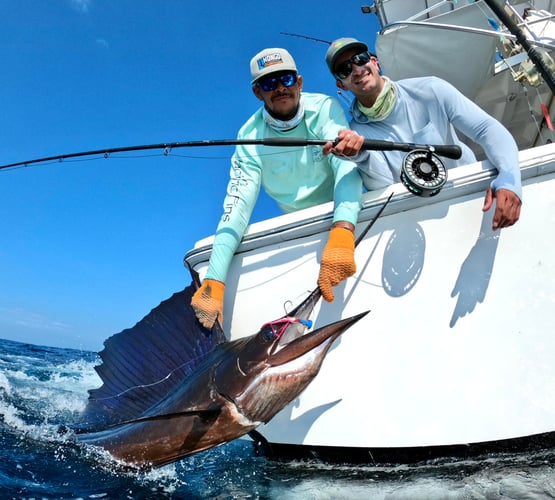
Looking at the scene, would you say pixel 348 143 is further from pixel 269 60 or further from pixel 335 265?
pixel 269 60

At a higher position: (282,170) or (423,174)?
(282,170)

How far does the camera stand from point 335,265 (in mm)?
1984

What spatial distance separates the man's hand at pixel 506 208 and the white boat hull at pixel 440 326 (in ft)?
0.46

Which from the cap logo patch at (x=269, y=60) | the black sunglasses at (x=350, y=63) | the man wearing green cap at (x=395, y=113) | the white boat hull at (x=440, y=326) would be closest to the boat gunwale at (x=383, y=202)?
the white boat hull at (x=440, y=326)

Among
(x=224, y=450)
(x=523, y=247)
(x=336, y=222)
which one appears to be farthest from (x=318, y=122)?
(x=224, y=450)

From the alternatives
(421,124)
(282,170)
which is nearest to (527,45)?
(421,124)

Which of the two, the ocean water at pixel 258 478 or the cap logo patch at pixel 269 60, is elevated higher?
the cap logo patch at pixel 269 60

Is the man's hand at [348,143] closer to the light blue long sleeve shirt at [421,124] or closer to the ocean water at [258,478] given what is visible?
the light blue long sleeve shirt at [421,124]

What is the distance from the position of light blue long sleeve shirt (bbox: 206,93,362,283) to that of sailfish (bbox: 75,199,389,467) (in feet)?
1.12

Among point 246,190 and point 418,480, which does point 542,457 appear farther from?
point 246,190

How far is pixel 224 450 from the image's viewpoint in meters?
2.79

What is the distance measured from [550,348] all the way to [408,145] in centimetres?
108

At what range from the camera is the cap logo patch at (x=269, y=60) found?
94.4 inches

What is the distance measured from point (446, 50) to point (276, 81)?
3.06 metres
